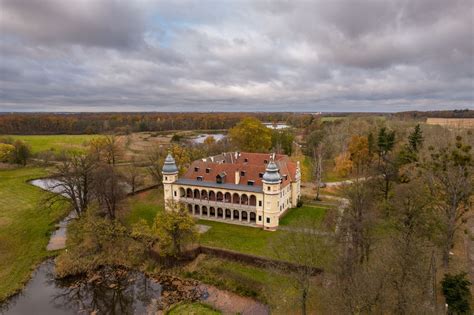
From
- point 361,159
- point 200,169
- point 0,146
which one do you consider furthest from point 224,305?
point 0,146

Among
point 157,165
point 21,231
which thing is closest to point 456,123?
point 157,165

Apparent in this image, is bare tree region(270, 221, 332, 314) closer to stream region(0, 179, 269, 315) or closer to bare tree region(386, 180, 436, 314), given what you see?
stream region(0, 179, 269, 315)

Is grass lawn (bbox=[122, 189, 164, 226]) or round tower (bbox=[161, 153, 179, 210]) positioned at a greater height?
round tower (bbox=[161, 153, 179, 210])

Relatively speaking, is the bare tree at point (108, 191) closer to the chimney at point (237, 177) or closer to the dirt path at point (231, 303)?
the chimney at point (237, 177)

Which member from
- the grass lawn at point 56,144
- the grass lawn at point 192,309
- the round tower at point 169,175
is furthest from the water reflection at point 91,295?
the grass lawn at point 56,144

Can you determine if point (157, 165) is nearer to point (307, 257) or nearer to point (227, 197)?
point (227, 197)

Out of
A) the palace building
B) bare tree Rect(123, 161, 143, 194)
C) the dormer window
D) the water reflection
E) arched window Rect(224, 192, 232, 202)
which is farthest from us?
bare tree Rect(123, 161, 143, 194)

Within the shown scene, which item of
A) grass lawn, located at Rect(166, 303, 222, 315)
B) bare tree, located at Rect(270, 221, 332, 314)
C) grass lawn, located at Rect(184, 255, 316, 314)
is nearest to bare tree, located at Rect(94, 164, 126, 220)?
grass lawn, located at Rect(184, 255, 316, 314)
